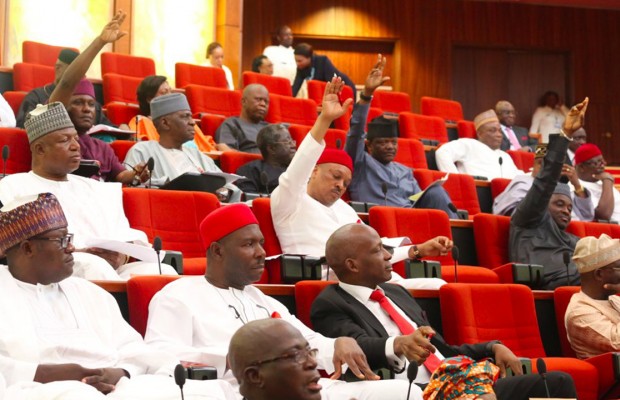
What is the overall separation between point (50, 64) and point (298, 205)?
4337 millimetres

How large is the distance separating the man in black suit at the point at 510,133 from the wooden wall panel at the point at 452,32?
115 inches

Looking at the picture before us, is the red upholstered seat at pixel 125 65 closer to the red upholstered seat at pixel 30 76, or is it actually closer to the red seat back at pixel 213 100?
the red seat back at pixel 213 100

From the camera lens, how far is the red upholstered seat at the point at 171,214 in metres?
4.98

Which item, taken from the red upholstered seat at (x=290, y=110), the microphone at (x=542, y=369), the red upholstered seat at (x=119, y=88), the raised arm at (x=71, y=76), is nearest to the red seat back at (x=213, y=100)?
the red upholstered seat at (x=290, y=110)

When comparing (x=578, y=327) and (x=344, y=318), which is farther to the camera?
(x=578, y=327)

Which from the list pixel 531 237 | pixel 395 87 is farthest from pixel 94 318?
pixel 395 87

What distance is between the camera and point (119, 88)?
8.23 metres

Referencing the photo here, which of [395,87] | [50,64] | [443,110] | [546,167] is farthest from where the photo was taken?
[395,87]

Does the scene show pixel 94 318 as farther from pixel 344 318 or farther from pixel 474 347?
pixel 474 347

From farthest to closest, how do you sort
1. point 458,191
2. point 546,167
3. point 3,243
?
point 458,191
point 546,167
point 3,243

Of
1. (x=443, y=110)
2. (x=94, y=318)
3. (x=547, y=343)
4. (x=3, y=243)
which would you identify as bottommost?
(x=547, y=343)

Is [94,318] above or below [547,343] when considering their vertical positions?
above

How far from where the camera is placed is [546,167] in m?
5.95

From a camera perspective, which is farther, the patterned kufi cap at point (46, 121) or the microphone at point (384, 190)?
the microphone at point (384, 190)
